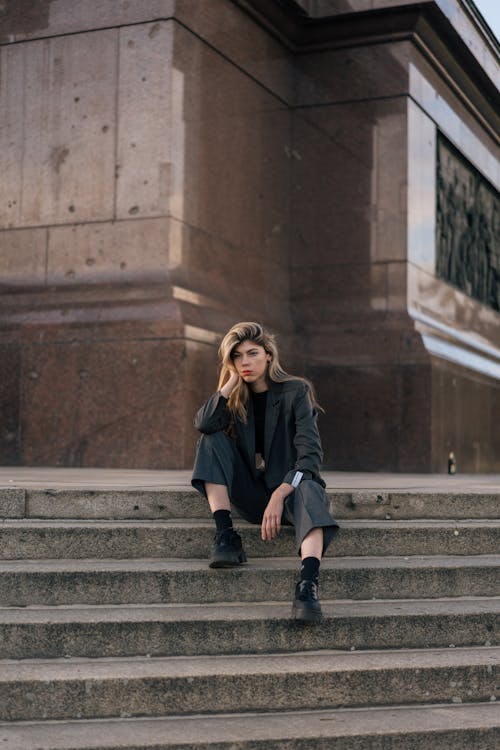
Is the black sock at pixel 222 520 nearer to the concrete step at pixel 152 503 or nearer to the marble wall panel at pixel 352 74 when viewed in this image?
the concrete step at pixel 152 503

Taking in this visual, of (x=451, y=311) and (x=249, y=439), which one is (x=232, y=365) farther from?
(x=451, y=311)

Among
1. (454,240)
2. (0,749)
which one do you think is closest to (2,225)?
(454,240)

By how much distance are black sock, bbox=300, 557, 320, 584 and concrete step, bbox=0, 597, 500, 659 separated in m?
0.18

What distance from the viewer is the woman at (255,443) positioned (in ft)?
18.1

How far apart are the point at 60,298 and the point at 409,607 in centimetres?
570

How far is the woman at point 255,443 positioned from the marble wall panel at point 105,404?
11.5ft

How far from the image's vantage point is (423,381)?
1127 centimetres

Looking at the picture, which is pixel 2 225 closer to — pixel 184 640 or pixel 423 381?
pixel 423 381

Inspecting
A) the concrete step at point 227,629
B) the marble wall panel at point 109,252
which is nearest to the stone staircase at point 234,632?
the concrete step at point 227,629

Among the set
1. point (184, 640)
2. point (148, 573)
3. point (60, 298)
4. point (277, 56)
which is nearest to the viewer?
point (184, 640)

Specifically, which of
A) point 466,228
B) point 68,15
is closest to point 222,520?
point 68,15

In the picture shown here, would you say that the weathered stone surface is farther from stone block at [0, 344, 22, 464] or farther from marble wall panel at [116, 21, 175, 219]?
marble wall panel at [116, 21, 175, 219]

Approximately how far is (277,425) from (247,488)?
351mm

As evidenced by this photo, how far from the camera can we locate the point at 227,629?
4.91 meters
